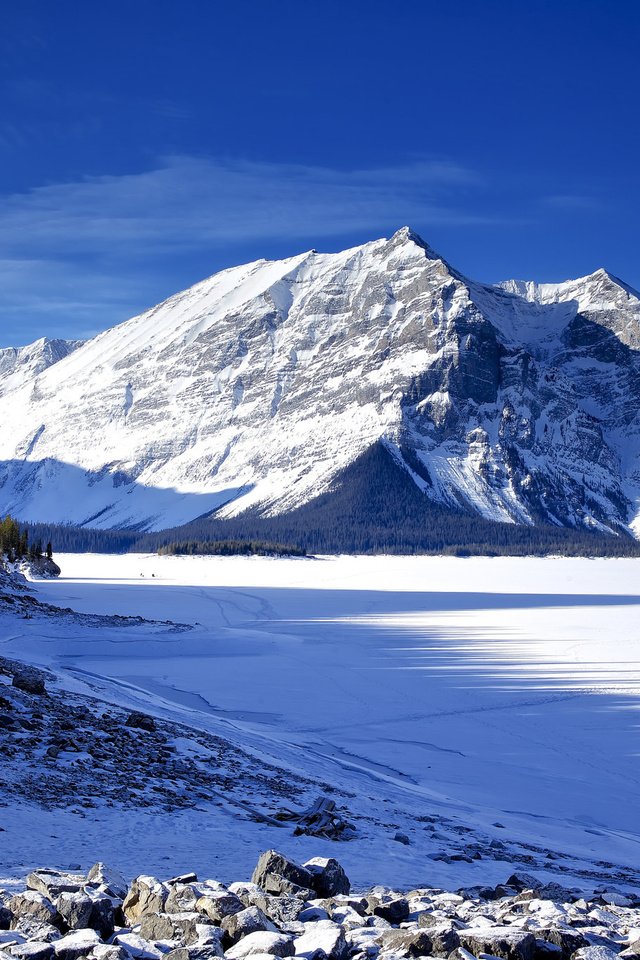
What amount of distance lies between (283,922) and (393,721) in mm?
18762

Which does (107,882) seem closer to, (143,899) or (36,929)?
(143,899)

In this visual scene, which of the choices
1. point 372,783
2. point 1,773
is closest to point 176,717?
point 372,783

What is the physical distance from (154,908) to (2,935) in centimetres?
137

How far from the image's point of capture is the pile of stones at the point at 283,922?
23.6 feet

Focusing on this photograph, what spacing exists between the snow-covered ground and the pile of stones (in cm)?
208

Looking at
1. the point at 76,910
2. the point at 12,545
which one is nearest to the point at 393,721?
the point at 76,910

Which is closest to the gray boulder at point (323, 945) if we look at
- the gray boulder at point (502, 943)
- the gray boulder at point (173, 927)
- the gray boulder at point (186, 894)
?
the gray boulder at point (173, 927)

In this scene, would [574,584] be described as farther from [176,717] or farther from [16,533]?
[176,717]

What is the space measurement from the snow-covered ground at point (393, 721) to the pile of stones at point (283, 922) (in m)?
2.08

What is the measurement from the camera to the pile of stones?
7.19 m

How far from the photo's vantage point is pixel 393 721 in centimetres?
2650

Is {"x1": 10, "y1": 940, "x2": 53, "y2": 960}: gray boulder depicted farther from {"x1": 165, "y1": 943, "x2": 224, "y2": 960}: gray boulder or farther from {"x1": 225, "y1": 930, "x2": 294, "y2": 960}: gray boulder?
{"x1": 225, "y1": 930, "x2": 294, "y2": 960}: gray boulder

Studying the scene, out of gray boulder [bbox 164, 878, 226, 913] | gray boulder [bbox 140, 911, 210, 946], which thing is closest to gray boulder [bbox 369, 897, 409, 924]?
gray boulder [bbox 164, 878, 226, 913]

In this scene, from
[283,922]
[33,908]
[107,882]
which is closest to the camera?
[33,908]
